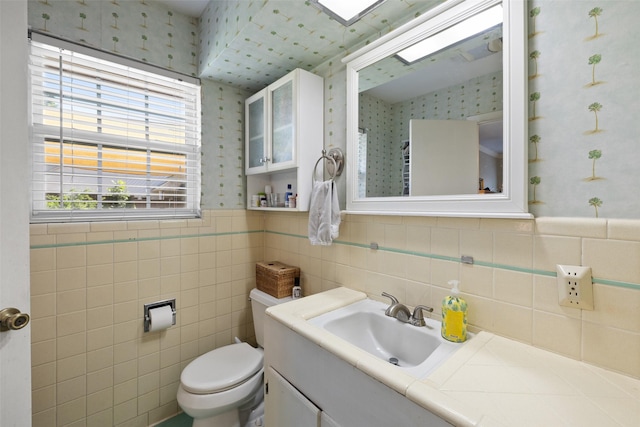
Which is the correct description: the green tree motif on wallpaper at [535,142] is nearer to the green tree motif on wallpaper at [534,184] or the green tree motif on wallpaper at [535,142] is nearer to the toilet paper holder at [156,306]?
the green tree motif on wallpaper at [534,184]

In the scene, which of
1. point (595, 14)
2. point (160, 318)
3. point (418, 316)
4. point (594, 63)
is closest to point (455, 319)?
point (418, 316)

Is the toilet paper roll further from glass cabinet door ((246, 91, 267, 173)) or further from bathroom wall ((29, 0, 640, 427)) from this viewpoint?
glass cabinet door ((246, 91, 267, 173))

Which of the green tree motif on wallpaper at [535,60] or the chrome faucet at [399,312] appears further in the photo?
the chrome faucet at [399,312]

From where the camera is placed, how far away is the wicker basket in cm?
169

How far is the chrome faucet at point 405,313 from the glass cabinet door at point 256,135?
3.88 feet

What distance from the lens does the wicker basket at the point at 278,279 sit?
5.56 ft

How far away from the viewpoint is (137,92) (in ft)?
5.26

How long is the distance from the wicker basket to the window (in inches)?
25.2

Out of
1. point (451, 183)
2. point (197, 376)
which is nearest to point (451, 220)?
point (451, 183)

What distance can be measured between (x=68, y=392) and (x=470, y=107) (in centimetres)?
235

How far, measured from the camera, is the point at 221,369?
1472 millimetres

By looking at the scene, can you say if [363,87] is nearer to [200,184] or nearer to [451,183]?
[451,183]

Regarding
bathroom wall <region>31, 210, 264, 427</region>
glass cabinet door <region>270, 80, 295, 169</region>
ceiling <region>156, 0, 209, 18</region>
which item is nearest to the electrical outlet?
glass cabinet door <region>270, 80, 295, 169</region>

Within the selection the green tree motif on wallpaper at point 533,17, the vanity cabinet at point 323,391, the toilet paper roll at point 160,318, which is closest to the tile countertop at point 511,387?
the vanity cabinet at point 323,391
